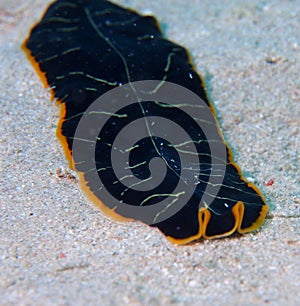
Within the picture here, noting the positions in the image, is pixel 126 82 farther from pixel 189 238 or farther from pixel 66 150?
pixel 189 238

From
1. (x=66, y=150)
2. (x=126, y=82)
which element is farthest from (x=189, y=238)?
(x=126, y=82)

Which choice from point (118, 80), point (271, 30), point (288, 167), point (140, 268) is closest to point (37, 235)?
point (140, 268)

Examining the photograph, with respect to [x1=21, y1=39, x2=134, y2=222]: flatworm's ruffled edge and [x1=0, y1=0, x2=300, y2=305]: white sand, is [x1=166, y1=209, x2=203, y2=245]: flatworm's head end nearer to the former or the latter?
[x1=0, y1=0, x2=300, y2=305]: white sand

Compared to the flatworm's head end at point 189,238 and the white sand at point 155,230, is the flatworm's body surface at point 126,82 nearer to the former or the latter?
the flatworm's head end at point 189,238

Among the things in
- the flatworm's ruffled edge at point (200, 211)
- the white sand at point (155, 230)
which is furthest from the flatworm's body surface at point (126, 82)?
the white sand at point (155, 230)

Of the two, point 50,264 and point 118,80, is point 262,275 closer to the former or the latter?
point 50,264
